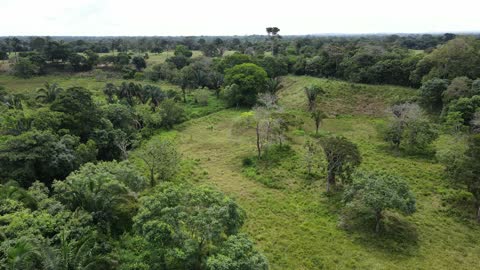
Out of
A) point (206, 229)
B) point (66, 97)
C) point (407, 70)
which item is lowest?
point (206, 229)

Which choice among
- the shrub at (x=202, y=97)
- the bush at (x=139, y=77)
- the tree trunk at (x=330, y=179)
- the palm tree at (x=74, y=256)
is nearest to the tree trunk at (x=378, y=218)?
the tree trunk at (x=330, y=179)

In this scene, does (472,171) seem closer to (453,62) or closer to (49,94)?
(453,62)

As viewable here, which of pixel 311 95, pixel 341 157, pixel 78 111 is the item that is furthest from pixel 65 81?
pixel 341 157

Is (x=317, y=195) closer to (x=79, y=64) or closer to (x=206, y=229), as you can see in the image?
(x=206, y=229)

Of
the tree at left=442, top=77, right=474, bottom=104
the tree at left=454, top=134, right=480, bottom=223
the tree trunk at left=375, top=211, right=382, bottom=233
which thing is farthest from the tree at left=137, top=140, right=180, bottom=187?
the tree at left=442, top=77, right=474, bottom=104

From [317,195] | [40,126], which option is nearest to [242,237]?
[317,195]

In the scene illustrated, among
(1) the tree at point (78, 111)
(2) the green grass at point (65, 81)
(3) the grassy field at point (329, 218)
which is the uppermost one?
(2) the green grass at point (65, 81)

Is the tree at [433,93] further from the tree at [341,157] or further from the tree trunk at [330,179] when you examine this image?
the tree trunk at [330,179]
